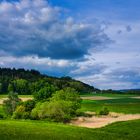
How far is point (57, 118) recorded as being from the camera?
94938 mm

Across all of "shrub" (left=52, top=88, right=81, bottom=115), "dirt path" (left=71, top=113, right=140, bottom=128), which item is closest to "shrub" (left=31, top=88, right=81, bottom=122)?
"dirt path" (left=71, top=113, right=140, bottom=128)

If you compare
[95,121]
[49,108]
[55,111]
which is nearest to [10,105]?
[95,121]

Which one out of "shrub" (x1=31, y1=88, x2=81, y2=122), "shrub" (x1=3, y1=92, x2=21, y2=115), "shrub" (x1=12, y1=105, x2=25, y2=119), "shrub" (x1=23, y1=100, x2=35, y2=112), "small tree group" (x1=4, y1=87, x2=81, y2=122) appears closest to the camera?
"shrub" (x1=31, y1=88, x2=81, y2=122)

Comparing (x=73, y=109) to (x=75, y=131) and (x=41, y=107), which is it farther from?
(x=75, y=131)

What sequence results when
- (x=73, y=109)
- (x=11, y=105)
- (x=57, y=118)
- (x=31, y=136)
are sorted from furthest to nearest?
(x=11, y=105) < (x=73, y=109) < (x=57, y=118) < (x=31, y=136)

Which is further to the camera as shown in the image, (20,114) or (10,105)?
(10,105)

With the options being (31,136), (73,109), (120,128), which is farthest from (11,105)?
(31,136)

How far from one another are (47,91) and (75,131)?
262ft

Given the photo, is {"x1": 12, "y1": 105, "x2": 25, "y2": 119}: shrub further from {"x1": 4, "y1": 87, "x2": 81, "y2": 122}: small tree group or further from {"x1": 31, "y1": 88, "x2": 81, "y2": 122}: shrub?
{"x1": 31, "y1": 88, "x2": 81, "y2": 122}: shrub

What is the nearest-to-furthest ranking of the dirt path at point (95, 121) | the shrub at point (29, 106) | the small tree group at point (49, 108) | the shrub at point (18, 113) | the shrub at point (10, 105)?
the dirt path at point (95, 121), the small tree group at point (49, 108), the shrub at point (18, 113), the shrub at point (29, 106), the shrub at point (10, 105)

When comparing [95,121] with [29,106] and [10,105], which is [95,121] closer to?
[29,106]

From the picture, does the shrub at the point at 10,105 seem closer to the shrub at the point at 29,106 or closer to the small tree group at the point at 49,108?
the small tree group at the point at 49,108

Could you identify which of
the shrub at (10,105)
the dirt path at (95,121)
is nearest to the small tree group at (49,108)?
the shrub at (10,105)

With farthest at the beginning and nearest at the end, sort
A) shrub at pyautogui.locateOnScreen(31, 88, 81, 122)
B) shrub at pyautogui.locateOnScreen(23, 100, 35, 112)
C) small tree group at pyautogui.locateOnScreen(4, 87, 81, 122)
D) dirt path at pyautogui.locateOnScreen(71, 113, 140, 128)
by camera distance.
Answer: shrub at pyautogui.locateOnScreen(23, 100, 35, 112), small tree group at pyautogui.locateOnScreen(4, 87, 81, 122), shrub at pyautogui.locateOnScreen(31, 88, 81, 122), dirt path at pyautogui.locateOnScreen(71, 113, 140, 128)
